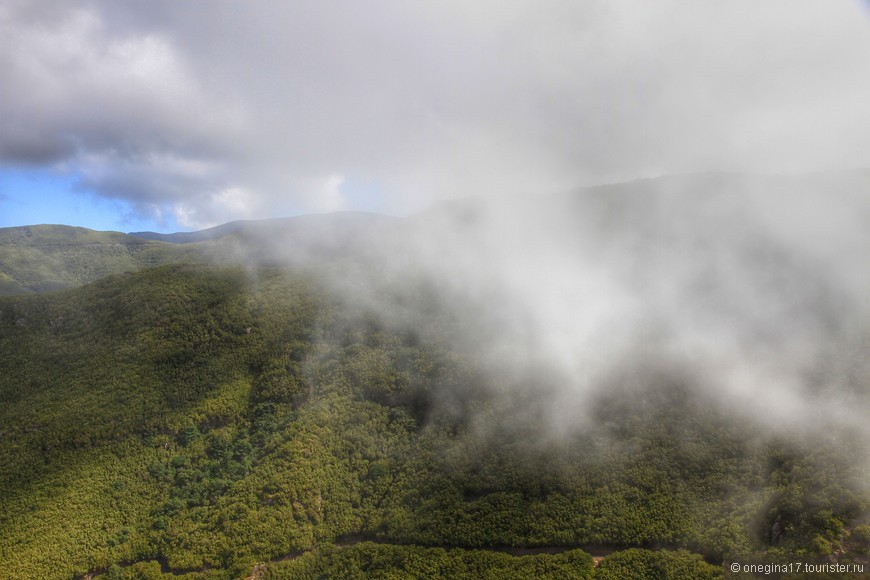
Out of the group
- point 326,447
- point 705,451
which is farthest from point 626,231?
point 326,447

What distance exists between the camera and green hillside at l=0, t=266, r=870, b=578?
60.0 m

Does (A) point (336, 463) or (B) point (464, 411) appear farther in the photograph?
(B) point (464, 411)

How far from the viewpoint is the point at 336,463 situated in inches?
3063

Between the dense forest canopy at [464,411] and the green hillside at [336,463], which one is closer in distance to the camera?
the green hillside at [336,463]

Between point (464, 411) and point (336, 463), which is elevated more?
point (464, 411)

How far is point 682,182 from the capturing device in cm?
13362

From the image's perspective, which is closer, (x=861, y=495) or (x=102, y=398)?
(x=861, y=495)

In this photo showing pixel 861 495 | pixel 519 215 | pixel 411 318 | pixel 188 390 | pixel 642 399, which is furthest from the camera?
pixel 519 215

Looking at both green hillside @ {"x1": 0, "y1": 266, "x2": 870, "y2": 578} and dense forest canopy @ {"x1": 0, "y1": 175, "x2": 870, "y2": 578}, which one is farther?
dense forest canopy @ {"x1": 0, "y1": 175, "x2": 870, "y2": 578}

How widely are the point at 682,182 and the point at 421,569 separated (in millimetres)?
131163

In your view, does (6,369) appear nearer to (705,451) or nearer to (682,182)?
(705,451)

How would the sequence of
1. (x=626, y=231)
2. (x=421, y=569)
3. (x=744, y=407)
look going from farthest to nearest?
(x=626, y=231) → (x=744, y=407) → (x=421, y=569)

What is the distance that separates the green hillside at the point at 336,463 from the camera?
6000cm

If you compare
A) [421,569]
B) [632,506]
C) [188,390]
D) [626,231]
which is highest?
[626,231]
